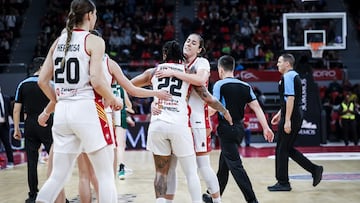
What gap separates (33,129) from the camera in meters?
6.70

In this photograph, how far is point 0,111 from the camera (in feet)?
37.8

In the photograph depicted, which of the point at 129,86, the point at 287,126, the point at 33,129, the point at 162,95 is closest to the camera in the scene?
the point at 129,86

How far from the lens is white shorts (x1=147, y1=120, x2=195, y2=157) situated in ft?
17.3

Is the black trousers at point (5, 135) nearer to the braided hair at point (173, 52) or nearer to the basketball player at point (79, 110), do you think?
the braided hair at point (173, 52)

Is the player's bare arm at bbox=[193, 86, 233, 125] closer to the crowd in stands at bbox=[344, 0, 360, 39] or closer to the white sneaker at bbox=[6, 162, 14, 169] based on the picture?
the white sneaker at bbox=[6, 162, 14, 169]

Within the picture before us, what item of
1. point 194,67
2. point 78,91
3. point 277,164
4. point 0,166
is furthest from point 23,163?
point 78,91

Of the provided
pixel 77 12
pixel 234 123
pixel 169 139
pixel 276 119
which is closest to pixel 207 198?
pixel 234 123

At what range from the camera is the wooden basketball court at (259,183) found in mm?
7051

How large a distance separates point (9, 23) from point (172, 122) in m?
18.4

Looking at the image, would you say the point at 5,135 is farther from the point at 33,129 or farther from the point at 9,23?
the point at 9,23

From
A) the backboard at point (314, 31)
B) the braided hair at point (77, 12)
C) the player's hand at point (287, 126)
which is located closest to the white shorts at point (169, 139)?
the braided hair at point (77, 12)

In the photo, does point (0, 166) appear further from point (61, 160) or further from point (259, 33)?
point (259, 33)

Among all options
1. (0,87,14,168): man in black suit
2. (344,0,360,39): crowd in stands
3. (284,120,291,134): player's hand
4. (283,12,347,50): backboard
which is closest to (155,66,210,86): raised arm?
(284,120,291,134): player's hand

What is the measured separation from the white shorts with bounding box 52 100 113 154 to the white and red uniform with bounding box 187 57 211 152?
1587 millimetres
